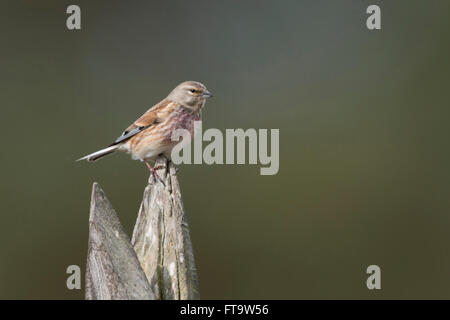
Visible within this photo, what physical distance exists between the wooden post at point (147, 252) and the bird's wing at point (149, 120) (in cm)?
251

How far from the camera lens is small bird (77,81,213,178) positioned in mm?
5535

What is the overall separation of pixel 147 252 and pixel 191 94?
120 inches

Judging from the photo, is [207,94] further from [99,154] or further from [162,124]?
[99,154]

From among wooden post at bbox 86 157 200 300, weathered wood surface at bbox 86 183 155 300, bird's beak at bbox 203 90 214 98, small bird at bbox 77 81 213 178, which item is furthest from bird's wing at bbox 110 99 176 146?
weathered wood surface at bbox 86 183 155 300

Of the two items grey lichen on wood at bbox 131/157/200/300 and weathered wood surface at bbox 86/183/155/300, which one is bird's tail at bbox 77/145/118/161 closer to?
grey lichen on wood at bbox 131/157/200/300

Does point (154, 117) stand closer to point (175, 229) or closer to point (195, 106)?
point (195, 106)

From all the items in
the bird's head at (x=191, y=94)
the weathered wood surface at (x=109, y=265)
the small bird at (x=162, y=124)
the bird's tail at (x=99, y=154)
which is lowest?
the weathered wood surface at (x=109, y=265)

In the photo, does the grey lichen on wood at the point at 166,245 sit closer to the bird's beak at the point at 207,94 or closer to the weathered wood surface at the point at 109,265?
the weathered wood surface at the point at 109,265

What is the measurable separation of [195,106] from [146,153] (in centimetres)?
76

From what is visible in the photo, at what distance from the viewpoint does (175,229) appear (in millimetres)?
2842

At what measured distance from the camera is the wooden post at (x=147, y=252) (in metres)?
2.40

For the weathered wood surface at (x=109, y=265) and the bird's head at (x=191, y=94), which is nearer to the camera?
the weathered wood surface at (x=109, y=265)

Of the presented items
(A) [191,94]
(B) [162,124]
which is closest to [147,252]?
(B) [162,124]

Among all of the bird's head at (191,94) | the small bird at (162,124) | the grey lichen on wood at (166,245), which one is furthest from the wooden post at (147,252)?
the bird's head at (191,94)
